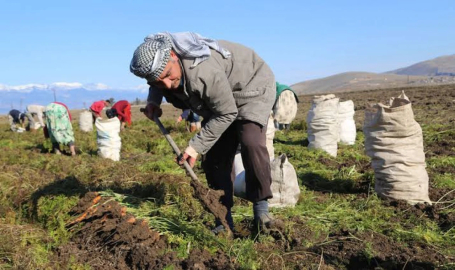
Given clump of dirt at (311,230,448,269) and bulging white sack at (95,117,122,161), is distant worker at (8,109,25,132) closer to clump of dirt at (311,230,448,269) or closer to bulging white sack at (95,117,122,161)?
bulging white sack at (95,117,122,161)

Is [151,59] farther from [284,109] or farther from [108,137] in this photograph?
[284,109]

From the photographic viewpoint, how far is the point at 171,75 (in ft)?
8.46

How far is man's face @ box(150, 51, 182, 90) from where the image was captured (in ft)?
8.37

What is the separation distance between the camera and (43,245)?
3244 millimetres

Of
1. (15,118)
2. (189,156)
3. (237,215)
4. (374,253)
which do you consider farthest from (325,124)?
(15,118)

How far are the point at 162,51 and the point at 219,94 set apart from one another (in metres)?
0.43

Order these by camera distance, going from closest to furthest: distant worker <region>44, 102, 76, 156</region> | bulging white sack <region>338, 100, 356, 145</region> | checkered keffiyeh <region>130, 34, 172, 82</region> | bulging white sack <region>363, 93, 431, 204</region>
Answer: checkered keffiyeh <region>130, 34, 172, 82</region> < bulging white sack <region>363, 93, 431, 204</region> < bulging white sack <region>338, 100, 356, 145</region> < distant worker <region>44, 102, 76, 156</region>

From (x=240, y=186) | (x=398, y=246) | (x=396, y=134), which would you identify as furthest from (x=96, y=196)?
(x=396, y=134)

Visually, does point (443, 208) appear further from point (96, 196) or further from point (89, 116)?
point (89, 116)

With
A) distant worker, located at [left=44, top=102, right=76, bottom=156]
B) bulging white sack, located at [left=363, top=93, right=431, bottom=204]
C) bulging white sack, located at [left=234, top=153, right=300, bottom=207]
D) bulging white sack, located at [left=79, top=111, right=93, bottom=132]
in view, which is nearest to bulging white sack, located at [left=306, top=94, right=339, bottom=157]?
bulging white sack, located at [left=363, top=93, right=431, bottom=204]

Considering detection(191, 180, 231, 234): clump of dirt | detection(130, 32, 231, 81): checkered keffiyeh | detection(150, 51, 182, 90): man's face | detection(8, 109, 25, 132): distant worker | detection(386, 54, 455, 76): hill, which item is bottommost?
detection(8, 109, 25, 132): distant worker

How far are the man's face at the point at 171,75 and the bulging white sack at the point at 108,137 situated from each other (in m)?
5.15

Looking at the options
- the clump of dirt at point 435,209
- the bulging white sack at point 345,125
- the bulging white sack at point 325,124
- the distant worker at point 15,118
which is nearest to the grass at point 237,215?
the clump of dirt at point 435,209

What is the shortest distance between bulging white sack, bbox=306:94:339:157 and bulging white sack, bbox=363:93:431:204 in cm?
262
